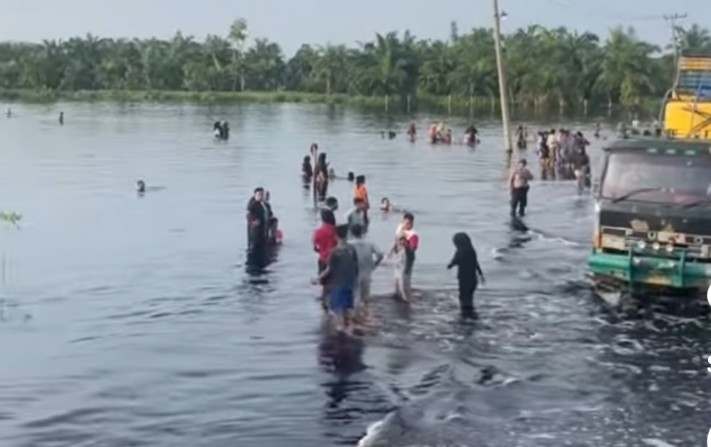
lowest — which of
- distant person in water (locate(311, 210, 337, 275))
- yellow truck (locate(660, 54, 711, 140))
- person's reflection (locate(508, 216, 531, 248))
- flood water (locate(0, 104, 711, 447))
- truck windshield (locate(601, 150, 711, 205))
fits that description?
flood water (locate(0, 104, 711, 447))

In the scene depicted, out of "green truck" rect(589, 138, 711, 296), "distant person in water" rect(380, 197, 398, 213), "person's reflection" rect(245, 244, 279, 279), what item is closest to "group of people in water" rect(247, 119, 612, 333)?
"person's reflection" rect(245, 244, 279, 279)

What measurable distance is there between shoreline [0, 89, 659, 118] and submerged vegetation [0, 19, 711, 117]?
0.92 ft

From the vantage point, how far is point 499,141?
68375 millimetres

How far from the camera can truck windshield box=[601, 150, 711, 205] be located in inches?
808

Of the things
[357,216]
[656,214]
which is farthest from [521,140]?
[357,216]

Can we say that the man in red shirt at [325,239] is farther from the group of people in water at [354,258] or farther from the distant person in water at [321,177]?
the distant person in water at [321,177]

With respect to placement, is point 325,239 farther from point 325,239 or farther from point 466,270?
point 466,270

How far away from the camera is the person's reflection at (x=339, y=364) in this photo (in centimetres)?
1468

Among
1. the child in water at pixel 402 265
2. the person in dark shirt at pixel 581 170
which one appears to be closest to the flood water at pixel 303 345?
the child in water at pixel 402 265

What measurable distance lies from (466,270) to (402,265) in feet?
3.75

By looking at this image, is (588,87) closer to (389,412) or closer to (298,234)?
(298,234)

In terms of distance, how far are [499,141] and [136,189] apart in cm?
3156

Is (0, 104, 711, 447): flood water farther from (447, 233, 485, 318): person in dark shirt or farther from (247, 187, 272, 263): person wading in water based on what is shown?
(247, 187, 272, 263): person wading in water

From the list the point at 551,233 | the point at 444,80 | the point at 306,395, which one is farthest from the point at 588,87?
the point at 306,395
